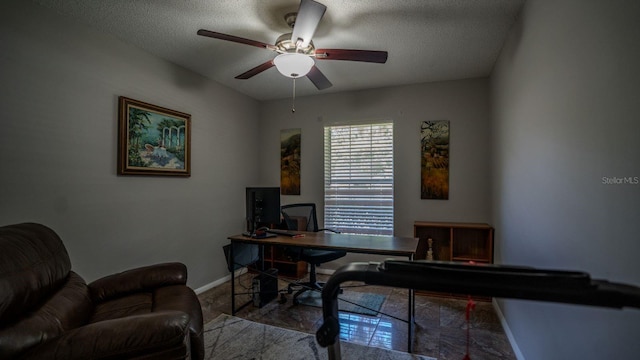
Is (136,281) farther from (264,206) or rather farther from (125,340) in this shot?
(264,206)

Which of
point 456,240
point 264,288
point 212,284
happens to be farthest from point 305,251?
point 456,240

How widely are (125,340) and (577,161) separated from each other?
2134 millimetres

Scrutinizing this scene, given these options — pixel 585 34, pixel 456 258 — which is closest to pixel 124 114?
pixel 585 34

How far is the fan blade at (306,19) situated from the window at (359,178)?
2.07 m

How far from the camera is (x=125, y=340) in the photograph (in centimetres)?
128

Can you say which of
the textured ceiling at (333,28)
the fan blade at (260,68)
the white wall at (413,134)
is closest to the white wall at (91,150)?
the textured ceiling at (333,28)

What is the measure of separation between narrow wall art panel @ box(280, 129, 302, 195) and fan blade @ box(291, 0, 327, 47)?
2266 mm

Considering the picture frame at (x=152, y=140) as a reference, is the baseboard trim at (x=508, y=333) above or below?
below

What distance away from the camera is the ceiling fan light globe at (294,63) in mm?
2094

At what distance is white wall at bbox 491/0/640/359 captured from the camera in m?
0.97

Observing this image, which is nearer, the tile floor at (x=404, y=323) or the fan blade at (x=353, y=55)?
the fan blade at (x=353, y=55)

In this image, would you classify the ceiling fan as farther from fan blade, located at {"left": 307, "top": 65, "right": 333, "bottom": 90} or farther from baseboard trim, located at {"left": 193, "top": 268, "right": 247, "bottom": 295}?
baseboard trim, located at {"left": 193, "top": 268, "right": 247, "bottom": 295}

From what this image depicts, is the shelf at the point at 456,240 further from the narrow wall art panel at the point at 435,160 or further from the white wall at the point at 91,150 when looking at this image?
the white wall at the point at 91,150

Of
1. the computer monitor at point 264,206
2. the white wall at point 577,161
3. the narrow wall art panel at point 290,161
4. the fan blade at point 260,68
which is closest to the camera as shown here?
the white wall at point 577,161
